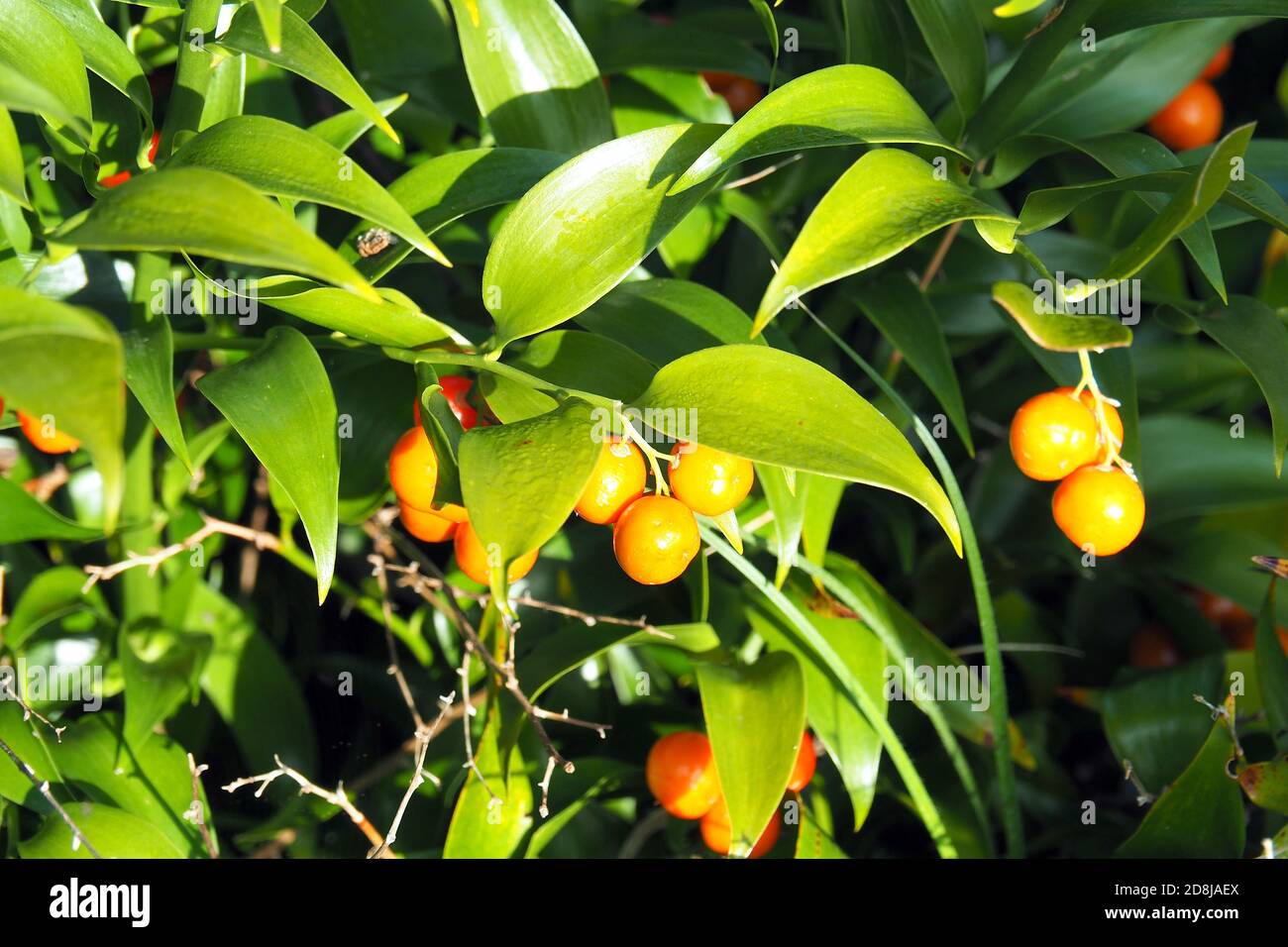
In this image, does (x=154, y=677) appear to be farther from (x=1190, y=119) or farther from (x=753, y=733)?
(x=1190, y=119)

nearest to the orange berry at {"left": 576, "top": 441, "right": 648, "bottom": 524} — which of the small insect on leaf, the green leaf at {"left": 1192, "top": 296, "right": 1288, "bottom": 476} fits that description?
the small insect on leaf

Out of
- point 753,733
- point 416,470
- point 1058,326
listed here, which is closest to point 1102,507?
point 1058,326

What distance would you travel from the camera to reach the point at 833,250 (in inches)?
20.5

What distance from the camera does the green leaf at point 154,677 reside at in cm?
79

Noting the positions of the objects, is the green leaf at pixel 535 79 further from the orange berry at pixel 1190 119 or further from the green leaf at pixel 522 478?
the orange berry at pixel 1190 119

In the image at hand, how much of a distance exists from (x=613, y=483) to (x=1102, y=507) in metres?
0.29

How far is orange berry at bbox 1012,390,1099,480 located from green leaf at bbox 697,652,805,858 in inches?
8.6

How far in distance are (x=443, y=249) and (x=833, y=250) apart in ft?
1.50

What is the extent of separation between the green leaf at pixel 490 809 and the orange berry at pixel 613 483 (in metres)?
0.27

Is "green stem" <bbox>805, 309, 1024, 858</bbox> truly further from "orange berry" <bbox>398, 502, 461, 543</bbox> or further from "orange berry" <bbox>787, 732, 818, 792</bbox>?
"orange berry" <bbox>398, 502, 461, 543</bbox>

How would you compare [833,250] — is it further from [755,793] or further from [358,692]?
[358,692]

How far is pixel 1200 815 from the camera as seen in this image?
748 mm

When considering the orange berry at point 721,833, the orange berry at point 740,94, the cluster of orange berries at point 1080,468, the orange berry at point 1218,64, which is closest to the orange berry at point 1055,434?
the cluster of orange berries at point 1080,468

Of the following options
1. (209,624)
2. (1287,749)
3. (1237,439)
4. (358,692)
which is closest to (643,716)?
(358,692)
